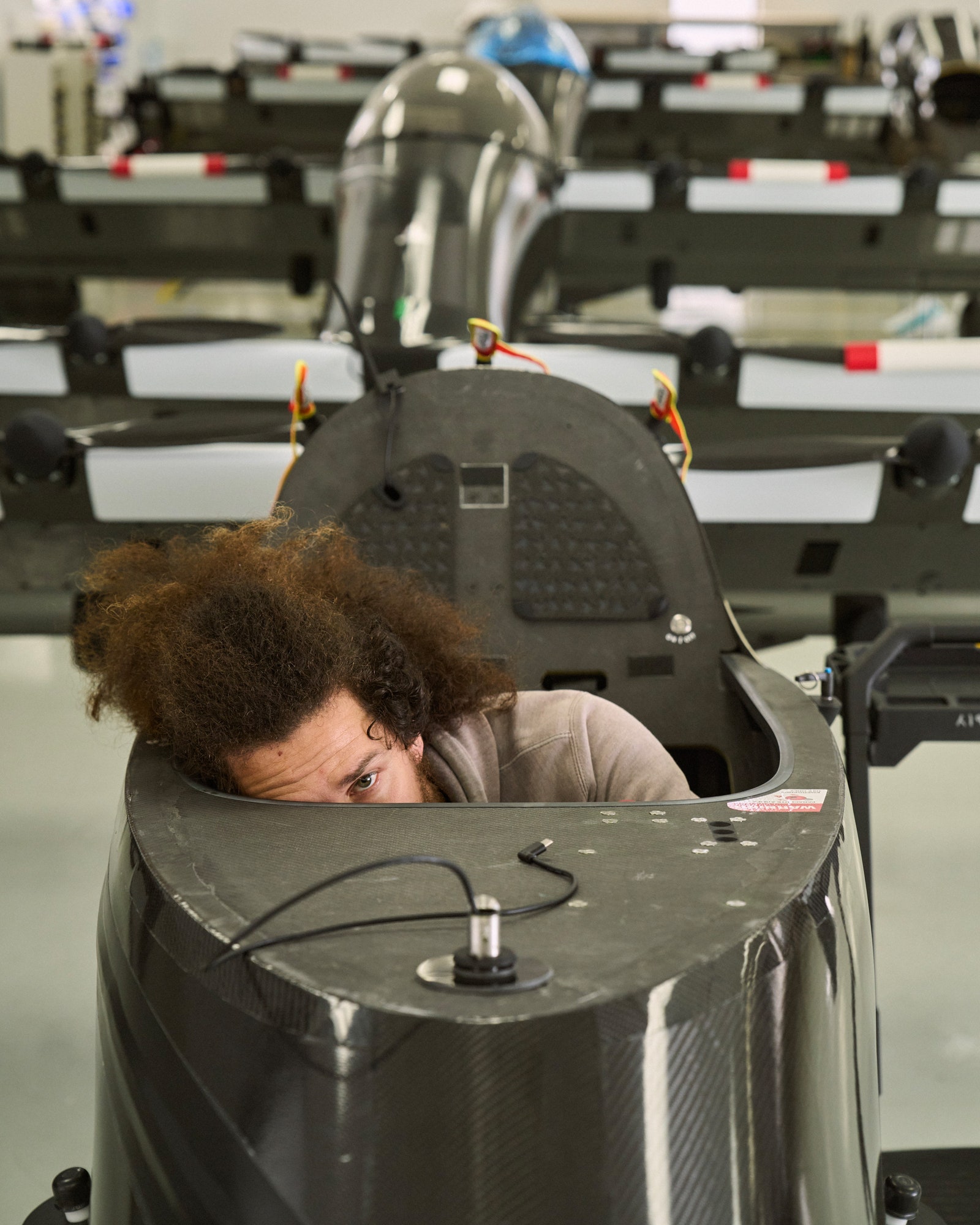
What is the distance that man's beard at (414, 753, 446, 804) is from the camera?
1.31 metres

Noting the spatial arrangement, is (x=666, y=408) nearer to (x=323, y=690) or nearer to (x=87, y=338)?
(x=323, y=690)

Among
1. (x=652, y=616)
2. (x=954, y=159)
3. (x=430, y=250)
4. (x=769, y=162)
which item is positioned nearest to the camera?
(x=652, y=616)

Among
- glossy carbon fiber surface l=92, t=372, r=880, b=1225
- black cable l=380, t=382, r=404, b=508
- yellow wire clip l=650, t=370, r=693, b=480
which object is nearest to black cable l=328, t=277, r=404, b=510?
black cable l=380, t=382, r=404, b=508

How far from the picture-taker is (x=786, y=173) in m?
4.31

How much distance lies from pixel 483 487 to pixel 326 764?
2.14 ft

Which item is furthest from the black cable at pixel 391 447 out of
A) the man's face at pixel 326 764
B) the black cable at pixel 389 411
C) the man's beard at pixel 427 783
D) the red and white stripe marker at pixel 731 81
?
the red and white stripe marker at pixel 731 81

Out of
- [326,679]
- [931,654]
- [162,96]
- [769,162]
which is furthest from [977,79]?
[326,679]

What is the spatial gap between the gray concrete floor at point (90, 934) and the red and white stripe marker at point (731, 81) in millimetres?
3972

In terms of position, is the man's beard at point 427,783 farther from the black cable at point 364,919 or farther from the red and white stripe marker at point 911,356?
the red and white stripe marker at point 911,356

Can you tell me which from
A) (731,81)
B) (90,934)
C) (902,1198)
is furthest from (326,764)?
(731,81)

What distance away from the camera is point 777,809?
3.36 ft

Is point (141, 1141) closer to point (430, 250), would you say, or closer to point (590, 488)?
point (590, 488)

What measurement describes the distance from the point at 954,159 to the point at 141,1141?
6.30m

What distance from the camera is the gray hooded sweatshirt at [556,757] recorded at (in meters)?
1.35
